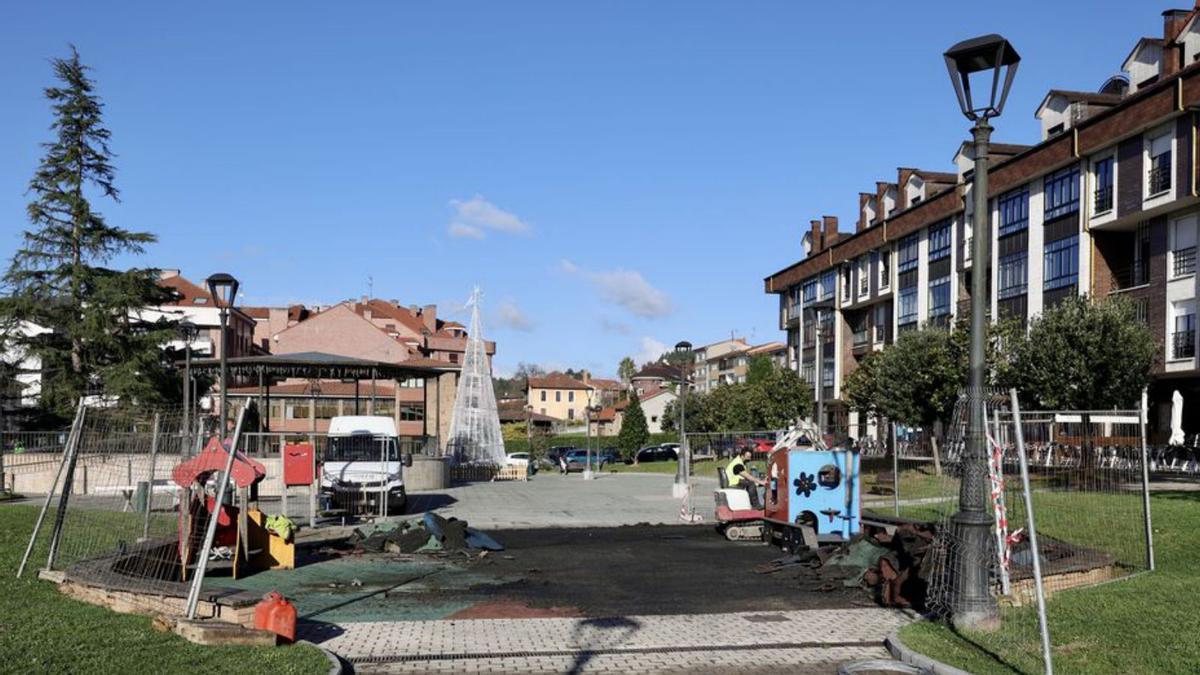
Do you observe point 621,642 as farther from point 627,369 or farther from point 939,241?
point 627,369

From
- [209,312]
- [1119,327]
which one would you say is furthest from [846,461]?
[209,312]

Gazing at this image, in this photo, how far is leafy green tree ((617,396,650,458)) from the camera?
250 feet

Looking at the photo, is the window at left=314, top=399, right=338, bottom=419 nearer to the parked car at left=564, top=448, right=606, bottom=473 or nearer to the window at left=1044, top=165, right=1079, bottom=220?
the parked car at left=564, top=448, right=606, bottom=473

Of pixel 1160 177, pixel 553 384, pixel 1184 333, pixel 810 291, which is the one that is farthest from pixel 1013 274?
pixel 553 384

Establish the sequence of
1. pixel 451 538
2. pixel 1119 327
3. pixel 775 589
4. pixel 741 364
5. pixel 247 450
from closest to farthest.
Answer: pixel 775 589
pixel 451 538
pixel 247 450
pixel 1119 327
pixel 741 364

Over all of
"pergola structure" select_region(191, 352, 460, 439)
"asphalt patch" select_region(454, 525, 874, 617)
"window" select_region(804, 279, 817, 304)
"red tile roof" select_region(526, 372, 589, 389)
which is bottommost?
"asphalt patch" select_region(454, 525, 874, 617)

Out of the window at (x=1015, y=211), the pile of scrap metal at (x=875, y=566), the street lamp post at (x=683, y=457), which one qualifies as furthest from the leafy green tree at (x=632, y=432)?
the pile of scrap metal at (x=875, y=566)

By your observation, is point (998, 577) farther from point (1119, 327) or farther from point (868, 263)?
point (868, 263)

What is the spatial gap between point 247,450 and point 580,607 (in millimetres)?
16605

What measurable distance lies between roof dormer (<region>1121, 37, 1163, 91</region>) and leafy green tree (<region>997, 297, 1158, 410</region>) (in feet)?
39.7

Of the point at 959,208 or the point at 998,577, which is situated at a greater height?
the point at 959,208

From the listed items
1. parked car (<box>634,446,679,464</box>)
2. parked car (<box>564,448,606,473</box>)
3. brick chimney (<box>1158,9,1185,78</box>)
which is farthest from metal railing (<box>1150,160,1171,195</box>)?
parked car (<box>634,446,679,464</box>)

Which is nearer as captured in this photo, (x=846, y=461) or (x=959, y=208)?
(x=846, y=461)

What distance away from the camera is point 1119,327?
33281mm
